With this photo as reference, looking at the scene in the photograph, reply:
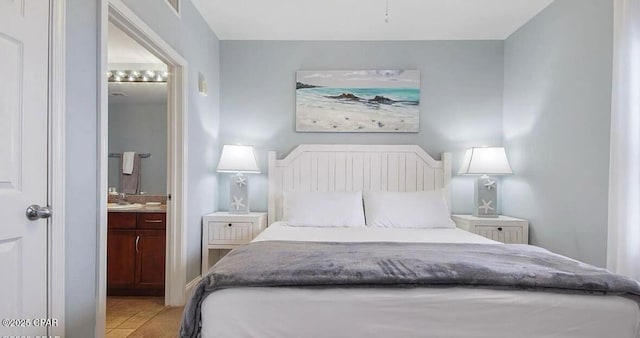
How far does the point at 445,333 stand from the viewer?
63.9 inches

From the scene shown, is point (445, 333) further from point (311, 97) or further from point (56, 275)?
point (311, 97)

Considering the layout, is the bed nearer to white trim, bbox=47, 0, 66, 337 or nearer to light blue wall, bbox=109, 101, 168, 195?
white trim, bbox=47, 0, 66, 337

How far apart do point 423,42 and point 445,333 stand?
10.3 ft

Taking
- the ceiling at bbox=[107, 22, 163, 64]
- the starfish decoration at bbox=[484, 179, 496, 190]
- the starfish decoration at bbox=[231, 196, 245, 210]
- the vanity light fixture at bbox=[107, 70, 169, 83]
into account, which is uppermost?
the ceiling at bbox=[107, 22, 163, 64]

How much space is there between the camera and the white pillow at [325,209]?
3299 millimetres

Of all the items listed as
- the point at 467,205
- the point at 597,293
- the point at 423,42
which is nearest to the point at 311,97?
the point at 423,42

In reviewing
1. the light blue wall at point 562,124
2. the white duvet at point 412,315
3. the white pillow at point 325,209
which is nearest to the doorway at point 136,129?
the white pillow at point 325,209

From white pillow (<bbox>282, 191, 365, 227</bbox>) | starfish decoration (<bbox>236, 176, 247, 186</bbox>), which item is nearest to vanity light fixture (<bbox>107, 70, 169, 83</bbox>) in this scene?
starfish decoration (<bbox>236, 176, 247, 186</bbox>)

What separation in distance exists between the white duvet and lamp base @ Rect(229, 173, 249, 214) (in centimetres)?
212

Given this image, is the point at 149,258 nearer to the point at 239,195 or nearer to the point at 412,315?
the point at 239,195

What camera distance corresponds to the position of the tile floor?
8.55ft

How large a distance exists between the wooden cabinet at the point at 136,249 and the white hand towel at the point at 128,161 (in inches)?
29.0

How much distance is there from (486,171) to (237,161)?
2385mm

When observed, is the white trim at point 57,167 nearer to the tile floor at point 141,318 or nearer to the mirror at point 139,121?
the tile floor at point 141,318
